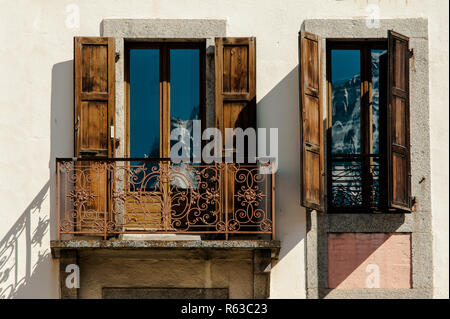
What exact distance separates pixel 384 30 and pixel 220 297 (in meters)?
3.64

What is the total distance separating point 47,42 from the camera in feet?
37.0

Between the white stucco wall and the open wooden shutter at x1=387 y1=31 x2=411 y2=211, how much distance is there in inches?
22.7

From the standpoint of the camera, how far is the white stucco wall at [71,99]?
10938mm

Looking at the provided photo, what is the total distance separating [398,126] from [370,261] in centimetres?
156

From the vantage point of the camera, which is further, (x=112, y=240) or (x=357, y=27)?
(x=357, y=27)

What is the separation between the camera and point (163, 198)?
11.2 m

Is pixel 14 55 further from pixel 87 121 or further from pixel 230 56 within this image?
Answer: pixel 230 56

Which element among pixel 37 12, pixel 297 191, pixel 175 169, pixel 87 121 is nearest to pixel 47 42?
pixel 37 12

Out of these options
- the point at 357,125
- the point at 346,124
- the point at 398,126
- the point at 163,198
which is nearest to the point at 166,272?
the point at 163,198

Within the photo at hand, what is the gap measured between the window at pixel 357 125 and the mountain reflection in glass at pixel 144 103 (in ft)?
6.10

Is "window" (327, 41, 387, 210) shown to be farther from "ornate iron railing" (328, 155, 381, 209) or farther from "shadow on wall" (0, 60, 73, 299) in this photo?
"shadow on wall" (0, 60, 73, 299)

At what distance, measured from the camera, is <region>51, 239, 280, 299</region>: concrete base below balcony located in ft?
35.5

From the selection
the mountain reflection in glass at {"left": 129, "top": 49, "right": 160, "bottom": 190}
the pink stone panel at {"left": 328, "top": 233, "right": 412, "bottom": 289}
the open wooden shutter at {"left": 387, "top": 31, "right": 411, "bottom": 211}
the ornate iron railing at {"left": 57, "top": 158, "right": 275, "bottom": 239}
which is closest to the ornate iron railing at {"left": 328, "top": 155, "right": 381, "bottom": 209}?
the pink stone panel at {"left": 328, "top": 233, "right": 412, "bottom": 289}

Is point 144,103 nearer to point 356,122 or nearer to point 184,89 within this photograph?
point 184,89
